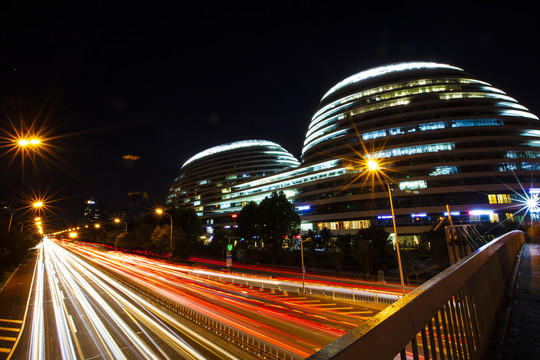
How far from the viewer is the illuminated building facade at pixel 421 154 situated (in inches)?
2215

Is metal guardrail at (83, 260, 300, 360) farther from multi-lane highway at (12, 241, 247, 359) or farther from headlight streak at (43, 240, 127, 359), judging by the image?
headlight streak at (43, 240, 127, 359)

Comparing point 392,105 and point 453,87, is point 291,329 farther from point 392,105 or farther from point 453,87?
point 453,87

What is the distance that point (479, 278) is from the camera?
352 centimetres

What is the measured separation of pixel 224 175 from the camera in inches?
4926

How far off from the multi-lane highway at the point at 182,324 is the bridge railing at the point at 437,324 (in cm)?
924

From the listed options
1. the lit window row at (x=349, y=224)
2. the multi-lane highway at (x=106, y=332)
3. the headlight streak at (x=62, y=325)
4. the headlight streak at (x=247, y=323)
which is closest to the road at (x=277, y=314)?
the headlight streak at (x=247, y=323)

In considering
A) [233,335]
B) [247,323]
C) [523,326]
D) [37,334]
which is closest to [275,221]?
[247,323]

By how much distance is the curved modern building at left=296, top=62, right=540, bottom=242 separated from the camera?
56.2 m

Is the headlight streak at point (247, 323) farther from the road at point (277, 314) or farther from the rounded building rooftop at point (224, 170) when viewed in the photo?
the rounded building rooftop at point (224, 170)

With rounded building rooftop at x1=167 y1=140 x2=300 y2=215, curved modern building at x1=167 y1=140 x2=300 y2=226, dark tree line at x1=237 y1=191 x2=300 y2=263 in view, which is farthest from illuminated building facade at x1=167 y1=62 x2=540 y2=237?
→ rounded building rooftop at x1=167 y1=140 x2=300 y2=215

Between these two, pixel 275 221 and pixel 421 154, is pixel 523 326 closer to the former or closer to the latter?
pixel 275 221

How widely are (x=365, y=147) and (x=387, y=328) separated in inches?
2777

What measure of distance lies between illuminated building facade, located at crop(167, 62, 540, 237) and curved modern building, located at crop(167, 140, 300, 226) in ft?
140

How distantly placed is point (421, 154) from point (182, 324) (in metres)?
63.0
